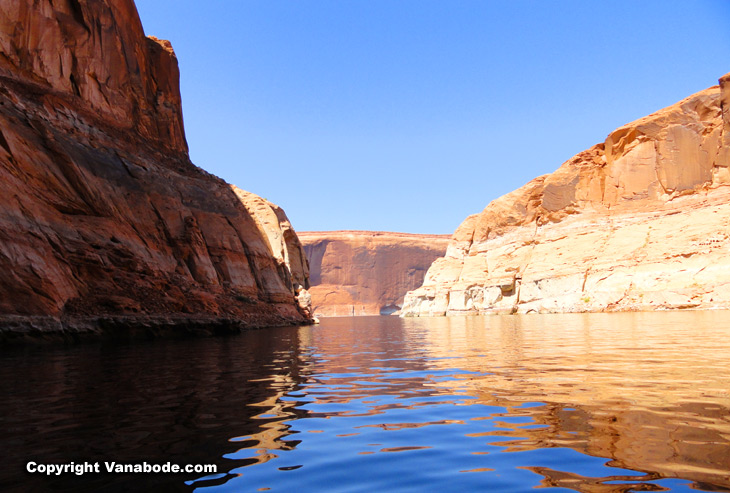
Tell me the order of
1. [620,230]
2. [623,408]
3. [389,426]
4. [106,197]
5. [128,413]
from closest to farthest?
[389,426] < [623,408] < [128,413] < [106,197] < [620,230]

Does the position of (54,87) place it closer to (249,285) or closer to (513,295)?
(249,285)

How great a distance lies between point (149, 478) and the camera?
149 inches

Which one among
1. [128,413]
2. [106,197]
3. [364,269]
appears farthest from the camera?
[364,269]

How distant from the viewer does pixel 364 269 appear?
148 m

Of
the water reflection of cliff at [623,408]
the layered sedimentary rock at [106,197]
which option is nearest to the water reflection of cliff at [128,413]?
the water reflection of cliff at [623,408]

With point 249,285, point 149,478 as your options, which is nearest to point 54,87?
point 249,285

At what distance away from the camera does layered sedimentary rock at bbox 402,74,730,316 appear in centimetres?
4747

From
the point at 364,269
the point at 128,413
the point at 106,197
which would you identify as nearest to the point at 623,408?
the point at 128,413

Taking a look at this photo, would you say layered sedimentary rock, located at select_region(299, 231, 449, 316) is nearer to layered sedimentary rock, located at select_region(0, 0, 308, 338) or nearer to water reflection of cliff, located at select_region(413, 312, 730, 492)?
layered sedimentary rock, located at select_region(0, 0, 308, 338)

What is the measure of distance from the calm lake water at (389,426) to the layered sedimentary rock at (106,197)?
9.93m

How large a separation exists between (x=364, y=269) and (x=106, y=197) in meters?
124

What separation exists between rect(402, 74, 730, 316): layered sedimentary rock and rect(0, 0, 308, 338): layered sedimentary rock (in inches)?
1238

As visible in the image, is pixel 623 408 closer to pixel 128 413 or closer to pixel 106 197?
pixel 128 413

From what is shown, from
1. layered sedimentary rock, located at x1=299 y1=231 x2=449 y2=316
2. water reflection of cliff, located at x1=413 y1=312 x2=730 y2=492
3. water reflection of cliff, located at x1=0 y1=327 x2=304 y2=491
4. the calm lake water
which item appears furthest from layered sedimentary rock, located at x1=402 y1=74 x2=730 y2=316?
layered sedimentary rock, located at x1=299 y1=231 x2=449 y2=316
